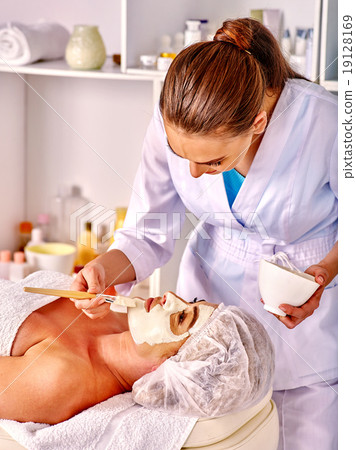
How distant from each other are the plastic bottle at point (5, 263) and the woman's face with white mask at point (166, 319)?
2.30 ft

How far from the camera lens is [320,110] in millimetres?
861

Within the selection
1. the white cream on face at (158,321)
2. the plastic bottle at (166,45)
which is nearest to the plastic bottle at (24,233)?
the plastic bottle at (166,45)

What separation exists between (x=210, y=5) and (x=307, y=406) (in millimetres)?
828

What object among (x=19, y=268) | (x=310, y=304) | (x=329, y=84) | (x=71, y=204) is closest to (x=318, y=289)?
(x=310, y=304)

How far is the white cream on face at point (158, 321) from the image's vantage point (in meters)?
0.89

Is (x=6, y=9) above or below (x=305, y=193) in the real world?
above

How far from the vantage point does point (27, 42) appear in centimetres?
144

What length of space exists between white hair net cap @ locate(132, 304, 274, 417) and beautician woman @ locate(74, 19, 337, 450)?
0.06m

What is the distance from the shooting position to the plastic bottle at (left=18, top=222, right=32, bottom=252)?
1645 millimetres

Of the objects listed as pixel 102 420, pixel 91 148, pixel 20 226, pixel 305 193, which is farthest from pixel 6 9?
pixel 102 420

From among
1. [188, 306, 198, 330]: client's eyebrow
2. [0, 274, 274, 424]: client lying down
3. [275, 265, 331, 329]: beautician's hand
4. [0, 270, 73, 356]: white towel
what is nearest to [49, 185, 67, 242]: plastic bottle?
[0, 270, 73, 356]: white towel

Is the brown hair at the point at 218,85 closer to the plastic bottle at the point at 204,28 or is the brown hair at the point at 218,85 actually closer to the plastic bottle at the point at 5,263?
the plastic bottle at the point at 204,28
